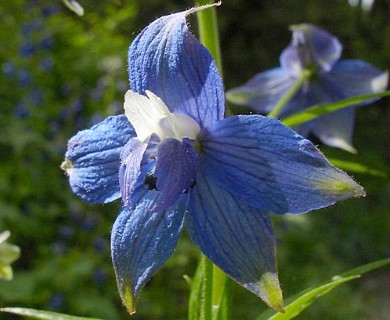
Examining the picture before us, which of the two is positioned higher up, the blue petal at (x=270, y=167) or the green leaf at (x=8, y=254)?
the blue petal at (x=270, y=167)

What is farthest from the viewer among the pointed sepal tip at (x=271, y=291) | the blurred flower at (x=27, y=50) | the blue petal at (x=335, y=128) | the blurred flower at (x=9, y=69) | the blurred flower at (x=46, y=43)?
the blurred flower at (x=46, y=43)

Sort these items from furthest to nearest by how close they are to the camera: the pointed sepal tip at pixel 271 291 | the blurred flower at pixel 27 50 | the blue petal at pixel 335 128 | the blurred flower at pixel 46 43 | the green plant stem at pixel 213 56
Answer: the blurred flower at pixel 46 43, the blurred flower at pixel 27 50, the blue petal at pixel 335 128, the green plant stem at pixel 213 56, the pointed sepal tip at pixel 271 291

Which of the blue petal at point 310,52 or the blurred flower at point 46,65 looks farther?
the blurred flower at point 46,65

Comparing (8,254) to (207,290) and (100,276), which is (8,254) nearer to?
(207,290)

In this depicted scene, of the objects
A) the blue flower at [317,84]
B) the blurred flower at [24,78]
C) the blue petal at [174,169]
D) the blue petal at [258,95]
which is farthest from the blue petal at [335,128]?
the blurred flower at [24,78]

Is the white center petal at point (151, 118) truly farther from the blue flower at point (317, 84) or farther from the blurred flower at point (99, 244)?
the blurred flower at point (99, 244)

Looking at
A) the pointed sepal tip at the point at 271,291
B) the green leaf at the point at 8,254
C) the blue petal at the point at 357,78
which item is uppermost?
the pointed sepal tip at the point at 271,291

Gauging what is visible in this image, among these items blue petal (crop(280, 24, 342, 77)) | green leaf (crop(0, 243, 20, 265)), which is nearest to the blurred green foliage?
blue petal (crop(280, 24, 342, 77))

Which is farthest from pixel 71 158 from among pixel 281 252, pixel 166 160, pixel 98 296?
pixel 281 252
